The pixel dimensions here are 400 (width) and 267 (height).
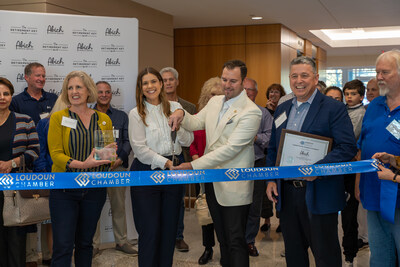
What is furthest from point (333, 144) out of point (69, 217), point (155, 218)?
point (69, 217)

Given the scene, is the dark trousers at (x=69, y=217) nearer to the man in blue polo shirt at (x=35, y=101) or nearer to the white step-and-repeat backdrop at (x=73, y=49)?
the man in blue polo shirt at (x=35, y=101)

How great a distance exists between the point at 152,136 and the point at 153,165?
0.23m

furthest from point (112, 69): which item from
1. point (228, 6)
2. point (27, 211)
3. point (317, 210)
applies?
point (228, 6)

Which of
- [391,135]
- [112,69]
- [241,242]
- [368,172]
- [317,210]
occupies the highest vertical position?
[112,69]

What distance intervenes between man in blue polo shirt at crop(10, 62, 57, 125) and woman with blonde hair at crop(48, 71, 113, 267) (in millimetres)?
1192

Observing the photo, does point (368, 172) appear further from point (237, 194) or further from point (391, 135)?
point (237, 194)

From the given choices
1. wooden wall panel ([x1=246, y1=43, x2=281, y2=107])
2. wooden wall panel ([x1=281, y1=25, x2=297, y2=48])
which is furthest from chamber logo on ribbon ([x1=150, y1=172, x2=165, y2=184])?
wooden wall panel ([x1=281, y1=25, x2=297, y2=48])

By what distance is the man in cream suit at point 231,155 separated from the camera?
10.7ft

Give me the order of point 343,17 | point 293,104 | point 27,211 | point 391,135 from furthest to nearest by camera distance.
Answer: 1. point 343,17
2. point 27,211
3. point 293,104
4. point 391,135

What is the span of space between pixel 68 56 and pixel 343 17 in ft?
20.3

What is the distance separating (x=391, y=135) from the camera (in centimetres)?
282

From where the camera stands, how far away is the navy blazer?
2.94 m

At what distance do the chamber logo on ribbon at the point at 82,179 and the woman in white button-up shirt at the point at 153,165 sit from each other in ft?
1.54

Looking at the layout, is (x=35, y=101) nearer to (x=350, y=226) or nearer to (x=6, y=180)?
(x=6, y=180)
